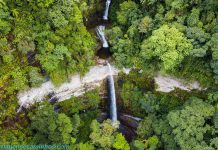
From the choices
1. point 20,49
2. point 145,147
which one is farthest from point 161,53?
point 20,49

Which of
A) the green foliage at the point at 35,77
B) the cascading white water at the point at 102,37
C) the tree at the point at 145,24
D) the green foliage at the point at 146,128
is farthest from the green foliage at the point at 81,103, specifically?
the tree at the point at 145,24

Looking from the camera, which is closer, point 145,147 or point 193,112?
point 193,112

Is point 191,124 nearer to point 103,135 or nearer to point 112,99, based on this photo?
point 103,135

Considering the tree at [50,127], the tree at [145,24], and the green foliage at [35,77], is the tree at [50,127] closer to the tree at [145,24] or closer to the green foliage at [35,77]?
the green foliage at [35,77]

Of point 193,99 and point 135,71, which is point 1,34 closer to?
point 135,71

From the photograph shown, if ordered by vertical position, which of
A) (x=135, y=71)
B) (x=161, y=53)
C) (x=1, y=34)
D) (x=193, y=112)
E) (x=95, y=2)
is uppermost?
(x=95, y=2)

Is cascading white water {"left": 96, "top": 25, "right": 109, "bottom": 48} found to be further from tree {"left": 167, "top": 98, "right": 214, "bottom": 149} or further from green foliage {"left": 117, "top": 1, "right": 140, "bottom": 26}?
tree {"left": 167, "top": 98, "right": 214, "bottom": 149}
